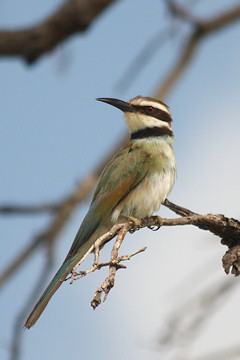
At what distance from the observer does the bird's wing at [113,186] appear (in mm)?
3660

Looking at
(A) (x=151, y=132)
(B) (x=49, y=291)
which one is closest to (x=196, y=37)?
(A) (x=151, y=132)

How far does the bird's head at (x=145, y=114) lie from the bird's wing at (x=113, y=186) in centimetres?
37

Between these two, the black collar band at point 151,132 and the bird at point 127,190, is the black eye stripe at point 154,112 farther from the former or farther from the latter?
the bird at point 127,190

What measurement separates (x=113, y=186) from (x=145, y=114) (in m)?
0.76

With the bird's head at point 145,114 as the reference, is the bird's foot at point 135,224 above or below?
below

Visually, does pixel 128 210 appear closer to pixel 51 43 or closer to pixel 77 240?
pixel 77 240

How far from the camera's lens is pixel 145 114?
4.38 m

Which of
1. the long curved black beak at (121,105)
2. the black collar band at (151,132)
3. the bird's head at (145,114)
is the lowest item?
the black collar band at (151,132)

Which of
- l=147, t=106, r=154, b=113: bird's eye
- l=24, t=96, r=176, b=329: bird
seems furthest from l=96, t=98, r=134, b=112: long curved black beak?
l=24, t=96, r=176, b=329: bird

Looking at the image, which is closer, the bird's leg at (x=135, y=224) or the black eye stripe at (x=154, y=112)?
the bird's leg at (x=135, y=224)

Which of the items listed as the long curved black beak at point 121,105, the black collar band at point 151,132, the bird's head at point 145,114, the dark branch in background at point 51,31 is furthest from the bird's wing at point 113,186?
the dark branch in background at point 51,31

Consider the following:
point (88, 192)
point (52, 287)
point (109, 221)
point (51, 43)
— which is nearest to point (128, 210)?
point (109, 221)

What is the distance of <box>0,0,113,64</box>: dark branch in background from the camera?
3037 mm

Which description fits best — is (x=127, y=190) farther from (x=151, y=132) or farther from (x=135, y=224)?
(x=151, y=132)
